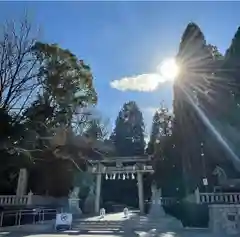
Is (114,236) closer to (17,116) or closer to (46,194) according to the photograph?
(17,116)

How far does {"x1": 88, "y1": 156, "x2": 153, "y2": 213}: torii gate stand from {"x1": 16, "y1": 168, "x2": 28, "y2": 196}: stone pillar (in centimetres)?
486

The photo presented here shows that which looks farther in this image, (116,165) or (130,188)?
(130,188)

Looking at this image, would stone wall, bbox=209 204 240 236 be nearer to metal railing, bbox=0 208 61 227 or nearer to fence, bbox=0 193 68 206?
metal railing, bbox=0 208 61 227

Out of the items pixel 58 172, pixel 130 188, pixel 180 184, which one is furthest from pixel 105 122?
pixel 180 184

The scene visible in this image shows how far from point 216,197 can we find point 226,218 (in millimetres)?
2750

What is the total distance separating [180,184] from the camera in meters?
18.7

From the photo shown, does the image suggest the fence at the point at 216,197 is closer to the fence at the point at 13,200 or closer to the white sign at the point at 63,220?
the white sign at the point at 63,220

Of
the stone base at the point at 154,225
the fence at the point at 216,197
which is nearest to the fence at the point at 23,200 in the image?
the stone base at the point at 154,225

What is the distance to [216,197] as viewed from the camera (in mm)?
15578

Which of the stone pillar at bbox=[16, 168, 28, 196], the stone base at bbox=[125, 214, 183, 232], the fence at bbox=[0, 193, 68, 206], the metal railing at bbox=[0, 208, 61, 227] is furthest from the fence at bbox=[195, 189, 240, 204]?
the stone pillar at bbox=[16, 168, 28, 196]

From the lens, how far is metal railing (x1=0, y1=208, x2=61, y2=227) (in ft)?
49.7

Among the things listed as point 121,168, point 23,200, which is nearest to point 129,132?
point 121,168

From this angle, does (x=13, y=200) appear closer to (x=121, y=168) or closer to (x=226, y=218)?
(x=121, y=168)

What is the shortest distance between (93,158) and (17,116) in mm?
8917
